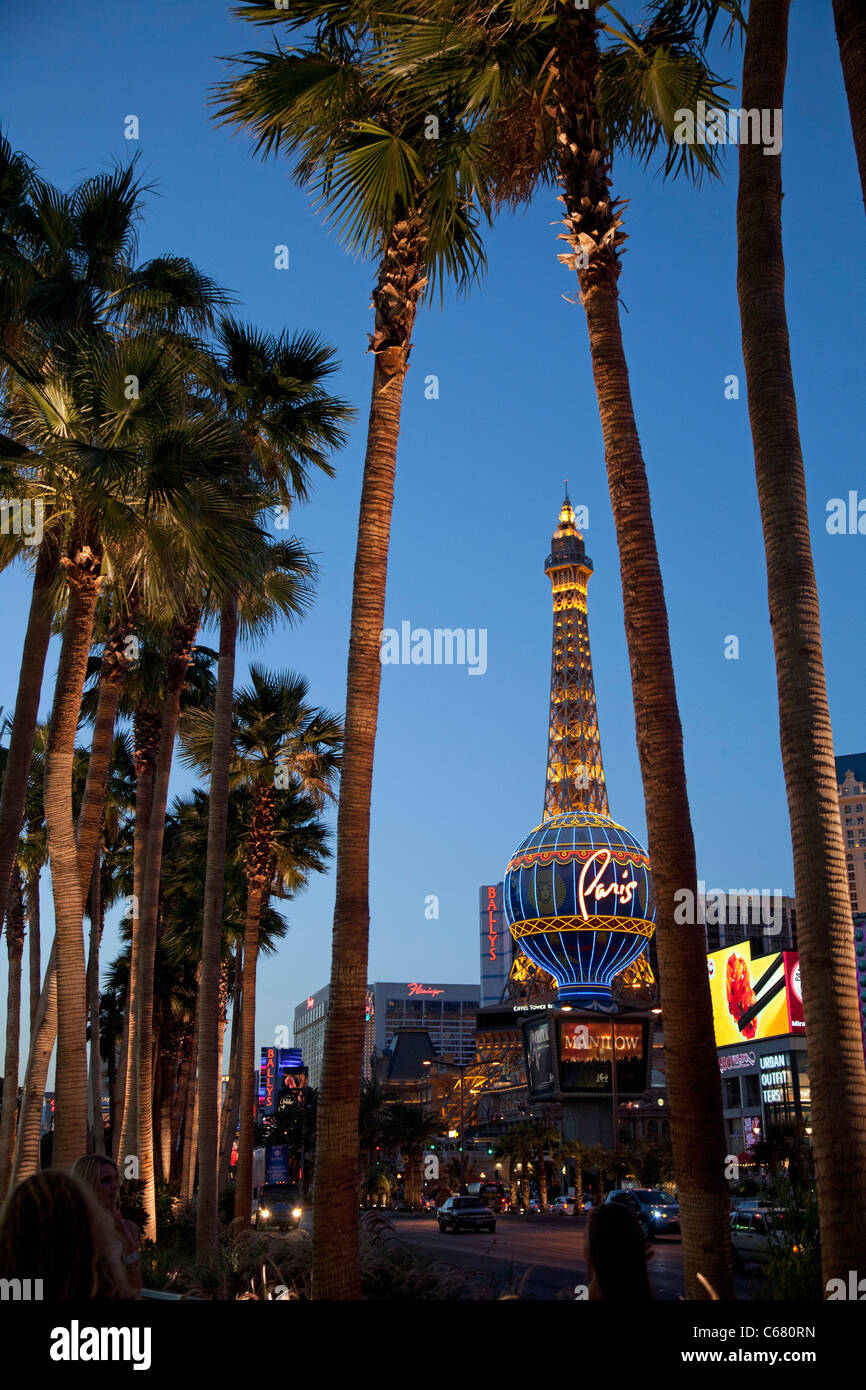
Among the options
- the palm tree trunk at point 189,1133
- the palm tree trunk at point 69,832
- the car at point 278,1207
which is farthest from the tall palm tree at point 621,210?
the palm tree trunk at point 189,1133

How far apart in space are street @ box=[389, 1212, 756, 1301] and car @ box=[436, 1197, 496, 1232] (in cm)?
57

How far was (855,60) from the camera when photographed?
31.7 ft

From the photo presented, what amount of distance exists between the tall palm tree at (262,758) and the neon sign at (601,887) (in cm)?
8441

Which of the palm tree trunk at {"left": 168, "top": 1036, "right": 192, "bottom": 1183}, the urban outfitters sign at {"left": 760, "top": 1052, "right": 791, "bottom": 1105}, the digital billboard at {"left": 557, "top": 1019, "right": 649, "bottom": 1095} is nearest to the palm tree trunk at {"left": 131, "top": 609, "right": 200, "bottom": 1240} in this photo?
the palm tree trunk at {"left": 168, "top": 1036, "right": 192, "bottom": 1183}

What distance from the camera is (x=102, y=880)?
42906mm

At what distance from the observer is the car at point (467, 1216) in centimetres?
4734

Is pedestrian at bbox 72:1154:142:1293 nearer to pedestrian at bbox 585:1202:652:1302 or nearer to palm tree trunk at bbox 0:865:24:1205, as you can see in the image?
pedestrian at bbox 585:1202:652:1302

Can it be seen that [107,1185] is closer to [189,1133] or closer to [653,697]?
[653,697]

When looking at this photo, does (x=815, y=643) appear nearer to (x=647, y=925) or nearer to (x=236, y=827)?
(x=236, y=827)

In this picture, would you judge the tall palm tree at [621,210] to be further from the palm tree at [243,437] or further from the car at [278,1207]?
the car at [278,1207]

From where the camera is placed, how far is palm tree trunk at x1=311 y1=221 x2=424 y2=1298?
10.8m

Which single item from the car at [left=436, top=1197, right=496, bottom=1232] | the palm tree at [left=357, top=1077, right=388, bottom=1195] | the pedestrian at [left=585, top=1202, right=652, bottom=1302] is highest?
the palm tree at [left=357, top=1077, right=388, bottom=1195]

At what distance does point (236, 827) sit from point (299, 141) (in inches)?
1019
